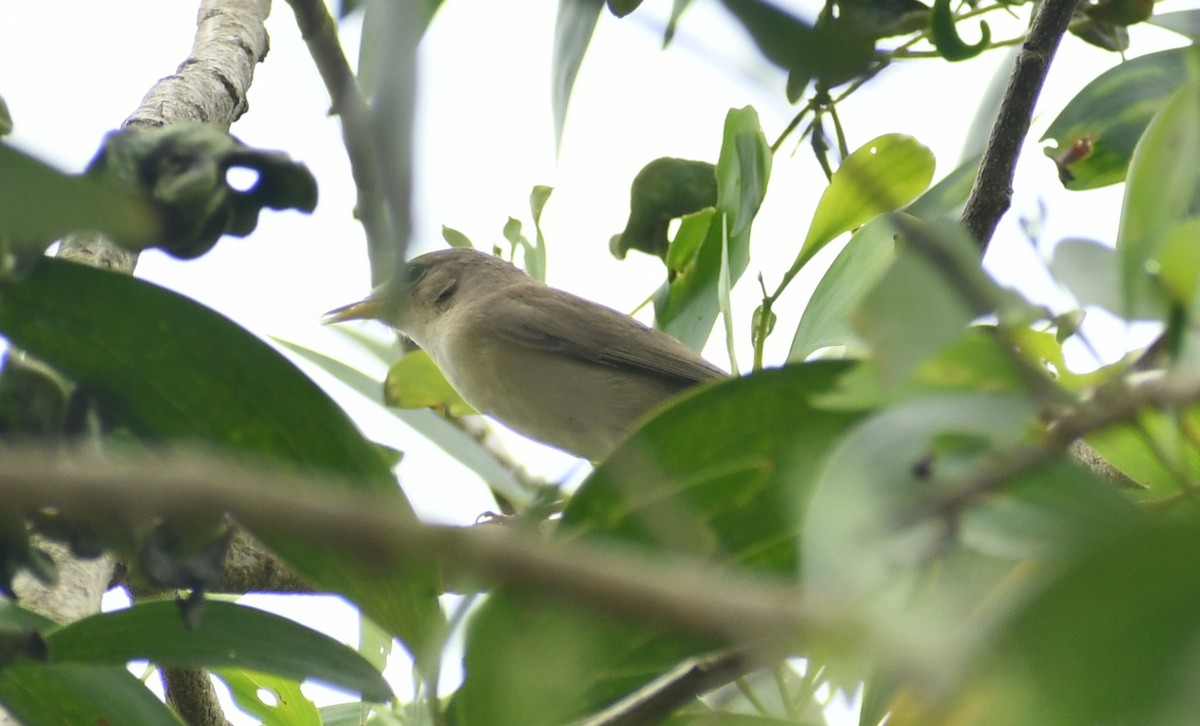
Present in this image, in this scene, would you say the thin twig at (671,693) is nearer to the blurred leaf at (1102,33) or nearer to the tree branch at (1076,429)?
the tree branch at (1076,429)

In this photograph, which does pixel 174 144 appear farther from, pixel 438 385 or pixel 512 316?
pixel 512 316

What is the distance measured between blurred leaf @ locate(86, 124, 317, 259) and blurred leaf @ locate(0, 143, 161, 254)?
0.58 meters

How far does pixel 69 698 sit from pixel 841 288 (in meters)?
1.56

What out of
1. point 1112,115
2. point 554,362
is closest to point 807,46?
point 1112,115

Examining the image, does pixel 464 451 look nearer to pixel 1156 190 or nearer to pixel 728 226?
pixel 1156 190

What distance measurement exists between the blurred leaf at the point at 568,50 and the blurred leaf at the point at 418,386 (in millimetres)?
1820

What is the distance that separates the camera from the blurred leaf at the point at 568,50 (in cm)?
128

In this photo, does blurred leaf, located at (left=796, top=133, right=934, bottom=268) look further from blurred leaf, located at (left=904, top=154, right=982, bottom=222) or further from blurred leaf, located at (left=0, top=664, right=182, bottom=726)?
blurred leaf, located at (left=0, top=664, right=182, bottom=726)

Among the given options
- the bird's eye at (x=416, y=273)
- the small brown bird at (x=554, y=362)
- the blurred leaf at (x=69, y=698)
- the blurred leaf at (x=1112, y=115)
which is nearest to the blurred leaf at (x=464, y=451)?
the blurred leaf at (x=69, y=698)

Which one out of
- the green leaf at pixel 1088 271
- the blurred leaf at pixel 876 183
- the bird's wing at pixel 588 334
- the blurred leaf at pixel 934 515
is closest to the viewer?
the blurred leaf at pixel 934 515

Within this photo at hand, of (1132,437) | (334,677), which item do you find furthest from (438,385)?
(1132,437)

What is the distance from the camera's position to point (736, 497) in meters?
1.25

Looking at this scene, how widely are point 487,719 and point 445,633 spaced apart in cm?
12

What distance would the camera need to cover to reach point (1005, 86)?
2.59 meters
